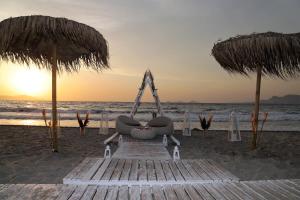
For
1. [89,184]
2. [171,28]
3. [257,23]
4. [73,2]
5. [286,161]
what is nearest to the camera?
[89,184]

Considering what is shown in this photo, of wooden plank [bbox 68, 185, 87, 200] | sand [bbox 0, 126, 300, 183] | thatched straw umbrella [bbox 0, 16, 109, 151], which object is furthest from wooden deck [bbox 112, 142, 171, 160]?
wooden plank [bbox 68, 185, 87, 200]

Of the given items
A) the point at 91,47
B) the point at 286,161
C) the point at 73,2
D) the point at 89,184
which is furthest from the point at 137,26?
the point at 89,184

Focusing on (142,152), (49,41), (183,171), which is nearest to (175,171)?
(183,171)

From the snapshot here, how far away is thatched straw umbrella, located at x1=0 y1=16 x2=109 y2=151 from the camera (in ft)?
24.0

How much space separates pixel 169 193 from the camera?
12.5ft

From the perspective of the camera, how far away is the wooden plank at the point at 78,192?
359cm

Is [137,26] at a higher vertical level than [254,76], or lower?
higher

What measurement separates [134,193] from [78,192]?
670mm

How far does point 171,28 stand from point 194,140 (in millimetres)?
6352

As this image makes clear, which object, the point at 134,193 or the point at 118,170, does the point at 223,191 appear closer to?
the point at 134,193

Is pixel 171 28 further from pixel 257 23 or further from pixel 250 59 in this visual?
pixel 250 59

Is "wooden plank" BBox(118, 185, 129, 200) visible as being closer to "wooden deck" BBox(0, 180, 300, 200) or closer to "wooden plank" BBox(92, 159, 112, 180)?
"wooden deck" BBox(0, 180, 300, 200)

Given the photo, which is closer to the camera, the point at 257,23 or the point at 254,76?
the point at 254,76

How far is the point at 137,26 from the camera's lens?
49.4 ft
